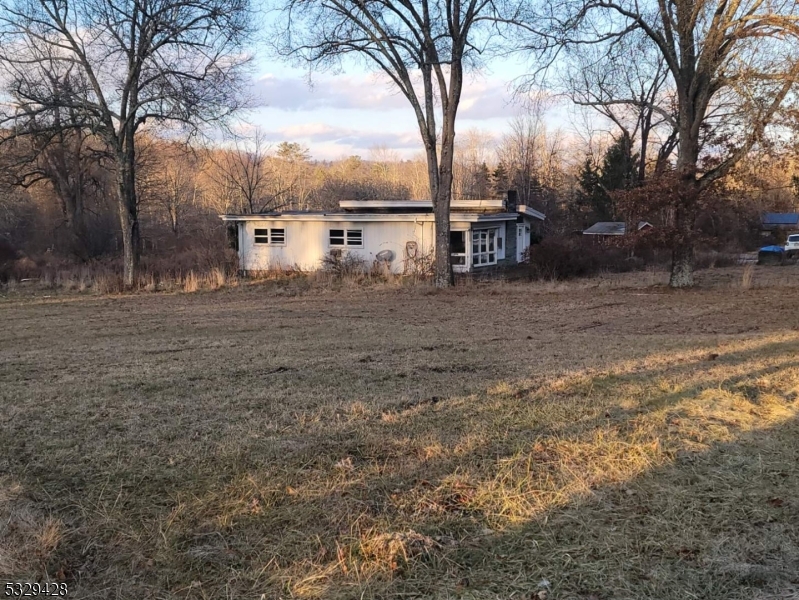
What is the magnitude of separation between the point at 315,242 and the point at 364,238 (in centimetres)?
217

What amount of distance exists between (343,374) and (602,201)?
41.8 meters

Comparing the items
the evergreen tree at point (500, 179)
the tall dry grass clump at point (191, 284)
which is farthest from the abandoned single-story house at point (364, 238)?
the evergreen tree at point (500, 179)

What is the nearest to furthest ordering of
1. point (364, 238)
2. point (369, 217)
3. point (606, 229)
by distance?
point (369, 217)
point (364, 238)
point (606, 229)

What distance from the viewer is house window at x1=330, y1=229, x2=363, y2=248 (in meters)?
25.9

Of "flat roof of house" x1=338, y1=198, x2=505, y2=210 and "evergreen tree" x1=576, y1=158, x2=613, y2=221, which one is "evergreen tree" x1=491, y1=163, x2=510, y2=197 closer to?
"evergreen tree" x1=576, y1=158, x2=613, y2=221

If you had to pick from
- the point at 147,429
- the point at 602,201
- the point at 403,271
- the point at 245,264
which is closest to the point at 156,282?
the point at 245,264

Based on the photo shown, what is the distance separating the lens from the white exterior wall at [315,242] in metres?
25.3

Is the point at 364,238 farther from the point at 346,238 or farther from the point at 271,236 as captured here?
the point at 271,236

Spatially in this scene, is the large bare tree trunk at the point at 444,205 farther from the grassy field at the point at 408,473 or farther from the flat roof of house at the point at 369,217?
the grassy field at the point at 408,473

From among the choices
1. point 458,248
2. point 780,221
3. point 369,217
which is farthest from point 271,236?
point 780,221

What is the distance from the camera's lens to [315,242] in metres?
26.2

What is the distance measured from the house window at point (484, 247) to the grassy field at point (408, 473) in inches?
707

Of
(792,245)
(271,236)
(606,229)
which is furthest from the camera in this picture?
(606,229)

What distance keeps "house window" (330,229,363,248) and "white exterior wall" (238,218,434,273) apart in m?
0.15
